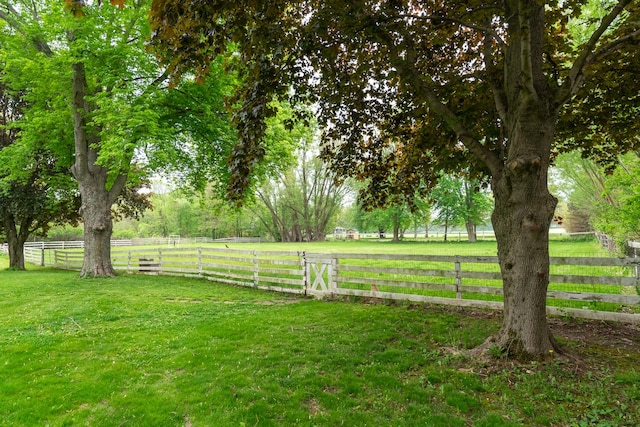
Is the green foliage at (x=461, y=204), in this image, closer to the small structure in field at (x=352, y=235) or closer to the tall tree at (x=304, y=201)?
the tall tree at (x=304, y=201)

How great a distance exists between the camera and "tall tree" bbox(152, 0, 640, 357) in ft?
13.3

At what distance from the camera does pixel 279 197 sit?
5062cm

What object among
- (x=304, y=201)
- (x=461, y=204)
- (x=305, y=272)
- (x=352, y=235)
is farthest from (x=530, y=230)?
(x=352, y=235)

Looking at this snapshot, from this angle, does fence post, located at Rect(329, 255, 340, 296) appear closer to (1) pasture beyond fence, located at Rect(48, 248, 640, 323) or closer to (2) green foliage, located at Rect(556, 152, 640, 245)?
(1) pasture beyond fence, located at Rect(48, 248, 640, 323)

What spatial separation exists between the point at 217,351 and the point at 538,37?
240 inches

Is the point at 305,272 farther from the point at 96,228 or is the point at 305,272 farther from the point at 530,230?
the point at 96,228

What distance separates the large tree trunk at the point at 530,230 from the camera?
4.25m

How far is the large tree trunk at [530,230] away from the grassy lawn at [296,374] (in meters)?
0.37

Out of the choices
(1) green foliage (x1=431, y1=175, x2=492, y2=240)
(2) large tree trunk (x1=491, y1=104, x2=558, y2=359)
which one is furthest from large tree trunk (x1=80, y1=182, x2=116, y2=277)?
(1) green foliage (x1=431, y1=175, x2=492, y2=240)

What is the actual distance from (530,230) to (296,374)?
3380mm

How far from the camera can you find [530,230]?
14.0 feet

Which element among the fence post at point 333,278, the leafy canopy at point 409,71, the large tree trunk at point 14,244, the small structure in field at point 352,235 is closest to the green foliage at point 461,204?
the small structure in field at point 352,235

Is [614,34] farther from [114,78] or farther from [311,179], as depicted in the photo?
[311,179]

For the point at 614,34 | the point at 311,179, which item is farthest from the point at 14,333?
the point at 311,179
